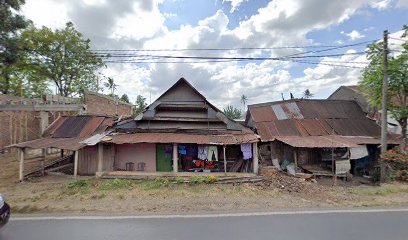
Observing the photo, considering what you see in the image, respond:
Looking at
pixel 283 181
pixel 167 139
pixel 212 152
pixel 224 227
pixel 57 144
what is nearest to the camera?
pixel 224 227

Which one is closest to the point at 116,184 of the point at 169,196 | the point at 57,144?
the point at 169,196

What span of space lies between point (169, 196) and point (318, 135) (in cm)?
1277

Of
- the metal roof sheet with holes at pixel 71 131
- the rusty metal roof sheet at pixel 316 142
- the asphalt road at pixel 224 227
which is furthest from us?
the rusty metal roof sheet at pixel 316 142

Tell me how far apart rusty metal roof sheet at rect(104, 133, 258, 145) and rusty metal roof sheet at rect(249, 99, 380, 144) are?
3.56 metres

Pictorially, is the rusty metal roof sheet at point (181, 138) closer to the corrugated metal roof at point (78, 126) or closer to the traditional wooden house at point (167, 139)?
the traditional wooden house at point (167, 139)

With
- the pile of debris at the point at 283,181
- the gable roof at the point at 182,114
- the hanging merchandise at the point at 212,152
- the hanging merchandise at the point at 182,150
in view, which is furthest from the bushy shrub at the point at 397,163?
the hanging merchandise at the point at 182,150

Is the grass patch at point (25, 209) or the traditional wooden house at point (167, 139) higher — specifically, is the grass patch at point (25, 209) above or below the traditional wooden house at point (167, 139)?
below

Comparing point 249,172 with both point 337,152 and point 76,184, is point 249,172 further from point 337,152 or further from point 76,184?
point 76,184

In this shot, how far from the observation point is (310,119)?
60.5 feet

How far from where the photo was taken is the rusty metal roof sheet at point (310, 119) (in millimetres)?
17281

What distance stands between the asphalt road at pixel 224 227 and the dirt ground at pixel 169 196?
94 centimetres

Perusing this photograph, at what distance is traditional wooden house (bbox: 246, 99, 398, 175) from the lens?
15112 millimetres

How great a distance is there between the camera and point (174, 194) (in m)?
10.1

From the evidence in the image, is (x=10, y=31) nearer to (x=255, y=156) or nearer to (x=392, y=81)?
(x=255, y=156)
